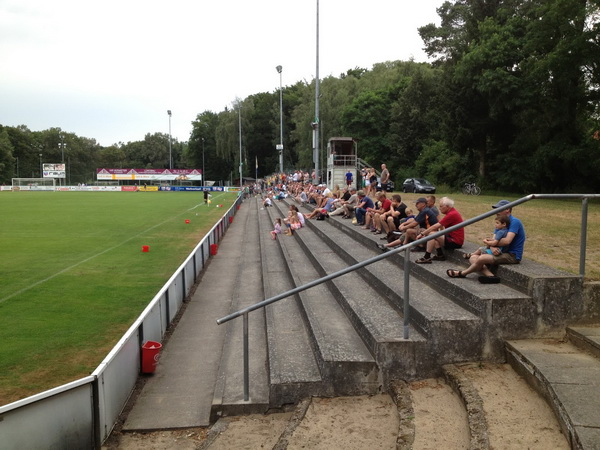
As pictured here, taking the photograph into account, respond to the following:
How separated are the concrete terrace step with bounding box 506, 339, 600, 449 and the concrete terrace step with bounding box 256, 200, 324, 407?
2.07m

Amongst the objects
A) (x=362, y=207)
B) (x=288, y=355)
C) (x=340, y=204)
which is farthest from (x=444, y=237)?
(x=340, y=204)

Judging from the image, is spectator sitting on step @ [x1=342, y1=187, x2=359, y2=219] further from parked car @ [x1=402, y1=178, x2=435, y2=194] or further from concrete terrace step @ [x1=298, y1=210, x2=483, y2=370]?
parked car @ [x1=402, y1=178, x2=435, y2=194]

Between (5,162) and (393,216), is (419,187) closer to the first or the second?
(393,216)

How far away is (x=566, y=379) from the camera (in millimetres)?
4398

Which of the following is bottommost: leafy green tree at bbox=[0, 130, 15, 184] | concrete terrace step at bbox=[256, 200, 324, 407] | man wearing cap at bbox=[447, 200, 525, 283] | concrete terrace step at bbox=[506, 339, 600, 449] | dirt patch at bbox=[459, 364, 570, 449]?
concrete terrace step at bbox=[256, 200, 324, 407]

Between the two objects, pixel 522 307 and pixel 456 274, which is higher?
pixel 456 274

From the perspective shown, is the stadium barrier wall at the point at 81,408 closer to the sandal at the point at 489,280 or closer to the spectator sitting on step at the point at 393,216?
the sandal at the point at 489,280

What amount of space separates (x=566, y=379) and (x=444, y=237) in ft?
12.3

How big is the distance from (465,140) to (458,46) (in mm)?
8362

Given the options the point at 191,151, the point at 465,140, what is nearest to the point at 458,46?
the point at 465,140

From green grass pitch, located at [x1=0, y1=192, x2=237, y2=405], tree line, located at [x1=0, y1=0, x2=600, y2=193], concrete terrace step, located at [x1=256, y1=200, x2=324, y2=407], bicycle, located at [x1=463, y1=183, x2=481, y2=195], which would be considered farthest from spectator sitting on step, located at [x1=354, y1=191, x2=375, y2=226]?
bicycle, located at [x1=463, y1=183, x2=481, y2=195]

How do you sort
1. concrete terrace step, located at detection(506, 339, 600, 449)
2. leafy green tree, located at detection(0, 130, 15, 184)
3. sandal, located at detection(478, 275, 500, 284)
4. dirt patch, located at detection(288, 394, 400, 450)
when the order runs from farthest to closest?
leafy green tree, located at detection(0, 130, 15, 184) < sandal, located at detection(478, 275, 500, 284) < dirt patch, located at detection(288, 394, 400, 450) < concrete terrace step, located at detection(506, 339, 600, 449)

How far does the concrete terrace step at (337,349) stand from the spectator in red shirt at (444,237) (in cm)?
171

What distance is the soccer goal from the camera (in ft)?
265
